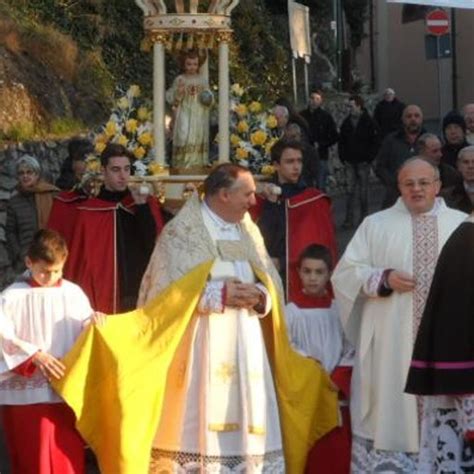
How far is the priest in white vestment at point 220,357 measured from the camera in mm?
8133

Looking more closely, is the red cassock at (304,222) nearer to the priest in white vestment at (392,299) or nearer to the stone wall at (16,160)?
the priest in white vestment at (392,299)

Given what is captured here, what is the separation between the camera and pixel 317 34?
31.2 meters

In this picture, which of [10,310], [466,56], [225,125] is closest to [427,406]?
[10,310]

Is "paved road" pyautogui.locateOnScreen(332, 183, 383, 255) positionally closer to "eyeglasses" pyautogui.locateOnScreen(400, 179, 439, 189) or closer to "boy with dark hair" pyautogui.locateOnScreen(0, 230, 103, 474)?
"eyeglasses" pyautogui.locateOnScreen(400, 179, 439, 189)

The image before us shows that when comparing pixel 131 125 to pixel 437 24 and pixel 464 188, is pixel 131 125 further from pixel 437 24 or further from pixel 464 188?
pixel 437 24

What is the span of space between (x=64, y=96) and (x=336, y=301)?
11.0m

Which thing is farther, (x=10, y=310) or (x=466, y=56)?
(x=466, y=56)

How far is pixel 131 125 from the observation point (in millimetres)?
10344

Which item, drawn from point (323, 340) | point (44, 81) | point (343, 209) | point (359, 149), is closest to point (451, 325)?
point (323, 340)

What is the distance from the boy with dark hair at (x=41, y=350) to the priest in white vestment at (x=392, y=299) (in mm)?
1475

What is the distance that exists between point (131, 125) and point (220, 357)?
262 cm

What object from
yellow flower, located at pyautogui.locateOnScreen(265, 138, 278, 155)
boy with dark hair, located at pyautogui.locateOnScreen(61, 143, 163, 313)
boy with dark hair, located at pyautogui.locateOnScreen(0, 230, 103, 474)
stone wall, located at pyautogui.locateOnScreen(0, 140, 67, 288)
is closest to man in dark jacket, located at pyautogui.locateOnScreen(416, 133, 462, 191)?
yellow flower, located at pyautogui.locateOnScreen(265, 138, 278, 155)

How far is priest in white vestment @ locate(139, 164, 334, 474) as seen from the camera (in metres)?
8.13

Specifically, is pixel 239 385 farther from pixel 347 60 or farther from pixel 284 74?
pixel 347 60
